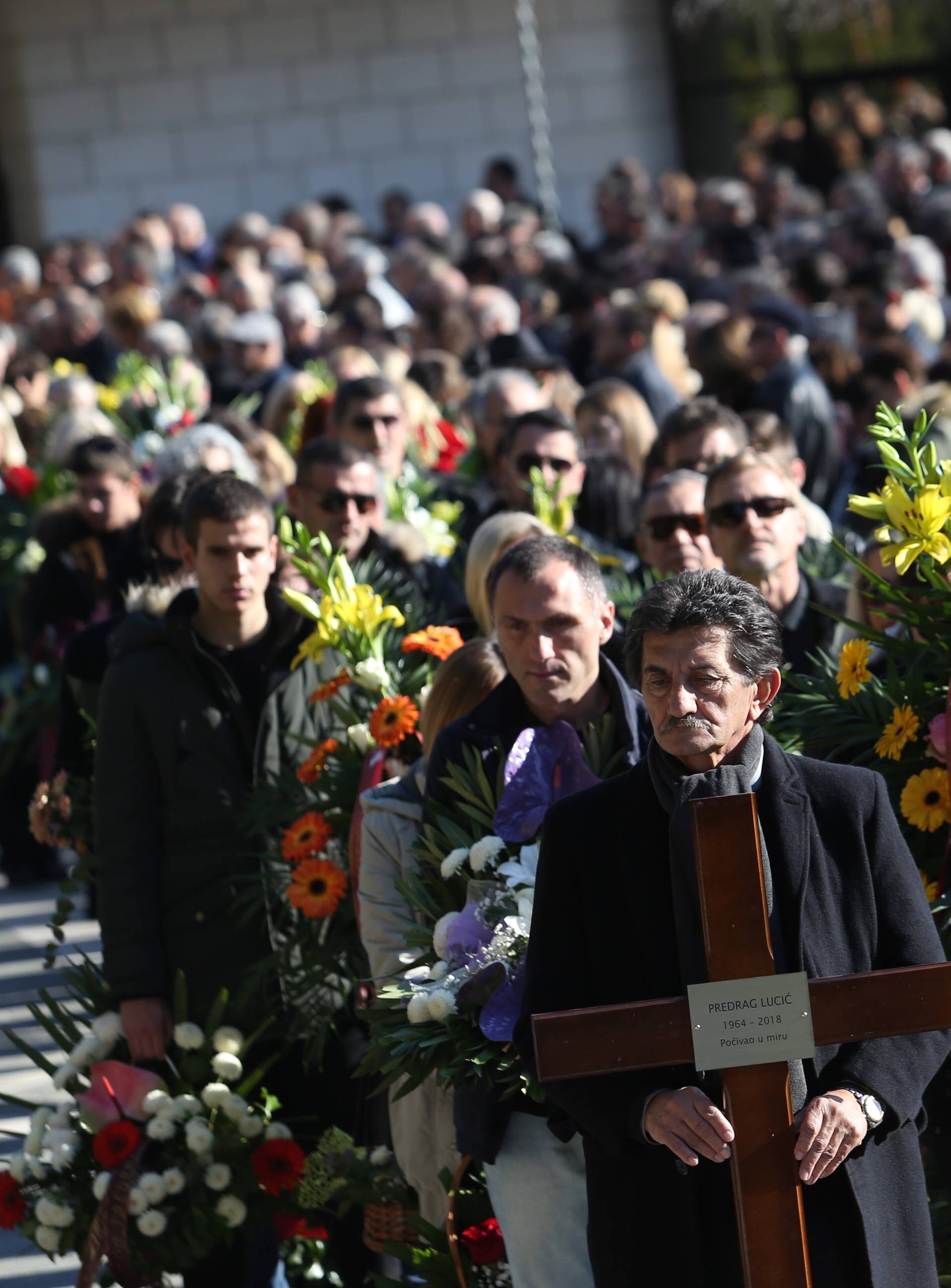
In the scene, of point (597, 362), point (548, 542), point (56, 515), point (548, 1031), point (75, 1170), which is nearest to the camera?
point (548, 1031)

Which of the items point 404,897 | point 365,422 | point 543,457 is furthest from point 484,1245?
point 365,422

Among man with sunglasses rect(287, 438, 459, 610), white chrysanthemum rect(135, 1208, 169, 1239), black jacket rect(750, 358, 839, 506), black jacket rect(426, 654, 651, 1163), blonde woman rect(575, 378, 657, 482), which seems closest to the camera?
black jacket rect(426, 654, 651, 1163)

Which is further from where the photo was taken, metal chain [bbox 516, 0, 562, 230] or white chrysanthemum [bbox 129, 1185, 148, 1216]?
metal chain [bbox 516, 0, 562, 230]

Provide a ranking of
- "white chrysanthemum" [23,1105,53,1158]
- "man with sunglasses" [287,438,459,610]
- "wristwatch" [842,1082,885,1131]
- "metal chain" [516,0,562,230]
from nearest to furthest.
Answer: "wristwatch" [842,1082,885,1131] → "white chrysanthemum" [23,1105,53,1158] → "man with sunglasses" [287,438,459,610] → "metal chain" [516,0,562,230]

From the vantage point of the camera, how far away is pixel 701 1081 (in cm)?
282

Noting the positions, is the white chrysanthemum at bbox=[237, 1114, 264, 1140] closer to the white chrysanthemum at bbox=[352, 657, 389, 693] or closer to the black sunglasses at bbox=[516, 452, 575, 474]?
the white chrysanthemum at bbox=[352, 657, 389, 693]

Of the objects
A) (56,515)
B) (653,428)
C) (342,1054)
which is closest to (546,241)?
(653,428)

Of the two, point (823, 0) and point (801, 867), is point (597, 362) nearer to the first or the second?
point (801, 867)

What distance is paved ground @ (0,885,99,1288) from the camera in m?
5.05

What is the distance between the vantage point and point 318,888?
4.48 m

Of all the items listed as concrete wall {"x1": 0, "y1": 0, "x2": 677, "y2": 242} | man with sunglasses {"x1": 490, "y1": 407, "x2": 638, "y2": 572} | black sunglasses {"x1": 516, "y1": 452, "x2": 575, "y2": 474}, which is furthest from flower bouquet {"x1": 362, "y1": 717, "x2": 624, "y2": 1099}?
concrete wall {"x1": 0, "y1": 0, "x2": 677, "y2": 242}

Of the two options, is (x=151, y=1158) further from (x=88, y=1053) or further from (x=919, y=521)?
(x=919, y=521)

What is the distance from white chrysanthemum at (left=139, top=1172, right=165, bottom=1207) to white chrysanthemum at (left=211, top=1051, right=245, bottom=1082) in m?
0.28

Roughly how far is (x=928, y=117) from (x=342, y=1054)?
14514 millimetres
